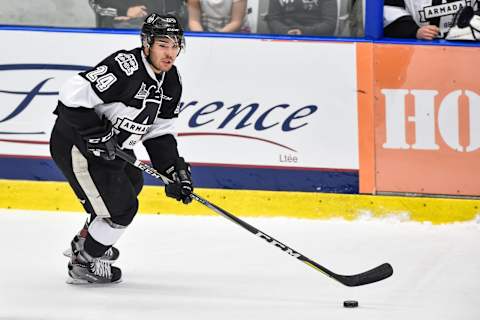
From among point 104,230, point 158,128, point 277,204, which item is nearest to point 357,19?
point 277,204

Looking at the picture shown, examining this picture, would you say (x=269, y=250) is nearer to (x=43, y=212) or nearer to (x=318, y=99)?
(x=318, y=99)

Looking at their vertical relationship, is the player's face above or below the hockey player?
above

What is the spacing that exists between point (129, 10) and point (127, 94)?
1490 mm

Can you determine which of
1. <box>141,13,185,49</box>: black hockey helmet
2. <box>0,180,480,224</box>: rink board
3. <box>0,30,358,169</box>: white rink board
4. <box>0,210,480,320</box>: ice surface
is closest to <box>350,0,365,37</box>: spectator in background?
<box>0,30,358,169</box>: white rink board

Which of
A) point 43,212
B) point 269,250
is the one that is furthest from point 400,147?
point 43,212

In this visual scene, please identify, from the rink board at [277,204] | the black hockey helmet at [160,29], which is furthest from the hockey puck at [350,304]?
→ the rink board at [277,204]

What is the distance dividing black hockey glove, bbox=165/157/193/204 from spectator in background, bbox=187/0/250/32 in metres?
1.26

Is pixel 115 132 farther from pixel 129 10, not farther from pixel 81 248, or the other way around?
pixel 129 10

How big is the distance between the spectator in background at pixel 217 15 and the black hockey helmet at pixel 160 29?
1375 millimetres

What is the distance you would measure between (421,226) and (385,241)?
0.30 meters

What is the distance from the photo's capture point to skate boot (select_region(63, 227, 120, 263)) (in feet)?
14.5

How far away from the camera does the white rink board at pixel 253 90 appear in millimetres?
5309

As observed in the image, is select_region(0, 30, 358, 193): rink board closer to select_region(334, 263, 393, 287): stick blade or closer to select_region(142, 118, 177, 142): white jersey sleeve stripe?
select_region(142, 118, 177, 142): white jersey sleeve stripe

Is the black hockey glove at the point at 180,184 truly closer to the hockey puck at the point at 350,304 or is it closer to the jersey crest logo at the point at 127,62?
the jersey crest logo at the point at 127,62
